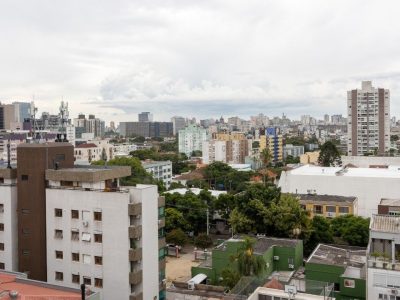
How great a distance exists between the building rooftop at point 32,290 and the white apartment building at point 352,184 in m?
33.9

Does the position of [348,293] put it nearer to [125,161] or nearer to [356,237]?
[356,237]

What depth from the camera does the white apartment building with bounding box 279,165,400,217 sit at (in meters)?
44.5

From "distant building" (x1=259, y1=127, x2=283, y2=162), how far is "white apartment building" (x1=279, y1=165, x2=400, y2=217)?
167 feet

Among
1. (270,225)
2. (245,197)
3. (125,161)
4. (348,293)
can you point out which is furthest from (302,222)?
(125,161)

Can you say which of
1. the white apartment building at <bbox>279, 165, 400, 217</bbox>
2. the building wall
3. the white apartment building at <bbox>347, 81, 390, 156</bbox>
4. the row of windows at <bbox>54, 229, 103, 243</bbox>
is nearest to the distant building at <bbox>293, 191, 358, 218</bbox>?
the white apartment building at <bbox>279, 165, 400, 217</bbox>

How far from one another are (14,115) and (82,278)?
13877 centimetres

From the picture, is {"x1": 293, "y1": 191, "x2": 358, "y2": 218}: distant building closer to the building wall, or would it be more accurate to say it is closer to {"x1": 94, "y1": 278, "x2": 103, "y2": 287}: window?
{"x1": 94, "y1": 278, "x2": 103, "y2": 287}: window

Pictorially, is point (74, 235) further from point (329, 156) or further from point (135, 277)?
point (329, 156)

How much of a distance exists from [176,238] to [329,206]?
15.0 m

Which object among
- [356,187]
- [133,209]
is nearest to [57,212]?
[133,209]

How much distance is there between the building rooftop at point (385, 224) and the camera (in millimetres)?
20266

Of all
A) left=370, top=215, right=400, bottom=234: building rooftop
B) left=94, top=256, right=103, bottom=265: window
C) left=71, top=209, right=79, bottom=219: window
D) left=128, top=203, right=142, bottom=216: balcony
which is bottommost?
left=94, top=256, right=103, bottom=265: window

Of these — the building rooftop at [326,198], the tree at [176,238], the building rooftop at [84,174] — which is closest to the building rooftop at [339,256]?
the tree at [176,238]

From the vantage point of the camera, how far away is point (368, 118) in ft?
312
